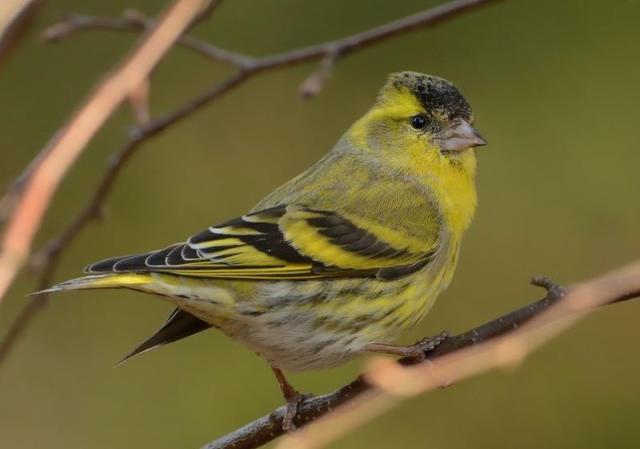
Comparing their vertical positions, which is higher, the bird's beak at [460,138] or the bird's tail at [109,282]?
the bird's beak at [460,138]

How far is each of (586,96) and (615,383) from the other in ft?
5.31

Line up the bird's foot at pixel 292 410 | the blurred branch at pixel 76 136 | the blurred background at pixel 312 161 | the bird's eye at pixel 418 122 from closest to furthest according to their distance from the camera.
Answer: the blurred branch at pixel 76 136 → the bird's foot at pixel 292 410 → the bird's eye at pixel 418 122 → the blurred background at pixel 312 161

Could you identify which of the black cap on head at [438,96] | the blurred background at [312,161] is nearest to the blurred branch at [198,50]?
the black cap on head at [438,96]

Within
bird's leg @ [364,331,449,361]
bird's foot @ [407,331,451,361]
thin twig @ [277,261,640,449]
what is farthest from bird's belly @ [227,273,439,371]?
thin twig @ [277,261,640,449]

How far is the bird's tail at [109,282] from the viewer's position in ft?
9.18

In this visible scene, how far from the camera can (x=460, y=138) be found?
3887 millimetres

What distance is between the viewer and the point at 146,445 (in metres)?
5.73

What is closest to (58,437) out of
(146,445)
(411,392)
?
(146,445)

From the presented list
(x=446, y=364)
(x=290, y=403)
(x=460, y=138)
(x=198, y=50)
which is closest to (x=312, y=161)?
(x=460, y=138)

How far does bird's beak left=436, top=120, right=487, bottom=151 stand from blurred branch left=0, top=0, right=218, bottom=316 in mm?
2170

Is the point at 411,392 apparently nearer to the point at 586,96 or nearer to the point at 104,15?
the point at 586,96

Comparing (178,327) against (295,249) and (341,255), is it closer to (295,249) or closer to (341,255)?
(295,249)

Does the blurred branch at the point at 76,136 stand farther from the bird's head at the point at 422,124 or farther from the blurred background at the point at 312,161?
the blurred background at the point at 312,161

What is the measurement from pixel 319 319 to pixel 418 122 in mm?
951
